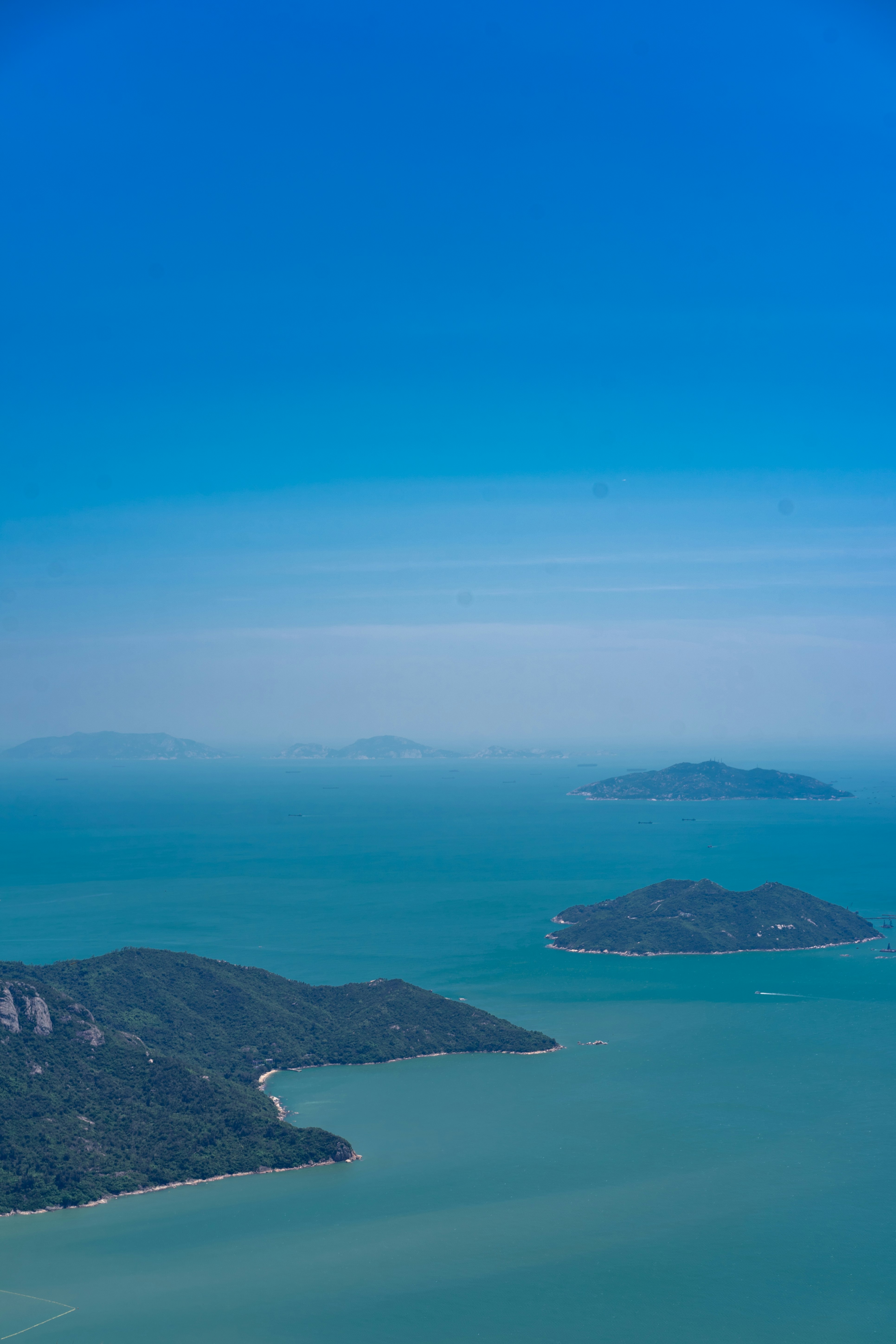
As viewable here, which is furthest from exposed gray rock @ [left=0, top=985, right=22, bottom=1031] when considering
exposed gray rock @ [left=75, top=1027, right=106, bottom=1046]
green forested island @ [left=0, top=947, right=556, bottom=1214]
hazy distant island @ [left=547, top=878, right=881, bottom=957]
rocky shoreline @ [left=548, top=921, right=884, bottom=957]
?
hazy distant island @ [left=547, top=878, right=881, bottom=957]

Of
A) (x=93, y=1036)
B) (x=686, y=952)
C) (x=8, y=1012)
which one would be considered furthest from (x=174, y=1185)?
(x=686, y=952)

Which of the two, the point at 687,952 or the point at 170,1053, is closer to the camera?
the point at 170,1053

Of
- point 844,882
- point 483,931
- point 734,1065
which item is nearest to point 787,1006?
point 734,1065

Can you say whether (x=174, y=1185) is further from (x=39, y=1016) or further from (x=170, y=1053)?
(x=170, y=1053)

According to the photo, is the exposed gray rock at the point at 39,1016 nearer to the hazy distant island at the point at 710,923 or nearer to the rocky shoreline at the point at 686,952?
the rocky shoreline at the point at 686,952

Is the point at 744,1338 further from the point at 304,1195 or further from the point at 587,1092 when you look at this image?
the point at 587,1092

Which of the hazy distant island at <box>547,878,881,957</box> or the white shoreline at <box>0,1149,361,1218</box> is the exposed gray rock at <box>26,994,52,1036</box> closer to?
the white shoreline at <box>0,1149,361,1218</box>

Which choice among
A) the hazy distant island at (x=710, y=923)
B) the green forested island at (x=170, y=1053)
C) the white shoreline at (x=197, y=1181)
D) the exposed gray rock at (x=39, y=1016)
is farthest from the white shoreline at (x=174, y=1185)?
the hazy distant island at (x=710, y=923)
